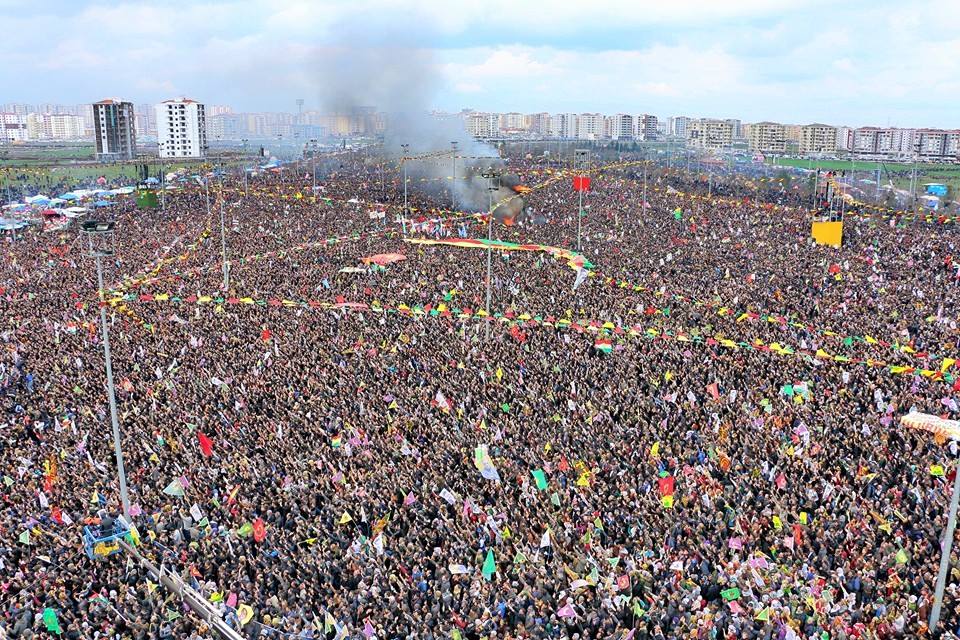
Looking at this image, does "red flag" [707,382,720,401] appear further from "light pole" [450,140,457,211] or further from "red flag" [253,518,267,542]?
"light pole" [450,140,457,211]

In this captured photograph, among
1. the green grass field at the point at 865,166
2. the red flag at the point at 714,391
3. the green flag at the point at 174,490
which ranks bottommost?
the green flag at the point at 174,490

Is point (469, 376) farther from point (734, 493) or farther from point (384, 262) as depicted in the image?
point (384, 262)

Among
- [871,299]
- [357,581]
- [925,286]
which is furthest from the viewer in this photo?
[925,286]

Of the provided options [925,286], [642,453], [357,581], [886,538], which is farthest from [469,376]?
[925,286]

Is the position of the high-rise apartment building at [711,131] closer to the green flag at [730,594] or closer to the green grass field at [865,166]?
the green grass field at [865,166]

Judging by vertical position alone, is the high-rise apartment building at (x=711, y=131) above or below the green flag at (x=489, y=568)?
above

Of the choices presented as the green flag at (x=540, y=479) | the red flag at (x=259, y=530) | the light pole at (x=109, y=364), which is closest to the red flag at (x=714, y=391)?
the green flag at (x=540, y=479)

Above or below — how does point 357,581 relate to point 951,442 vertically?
below
